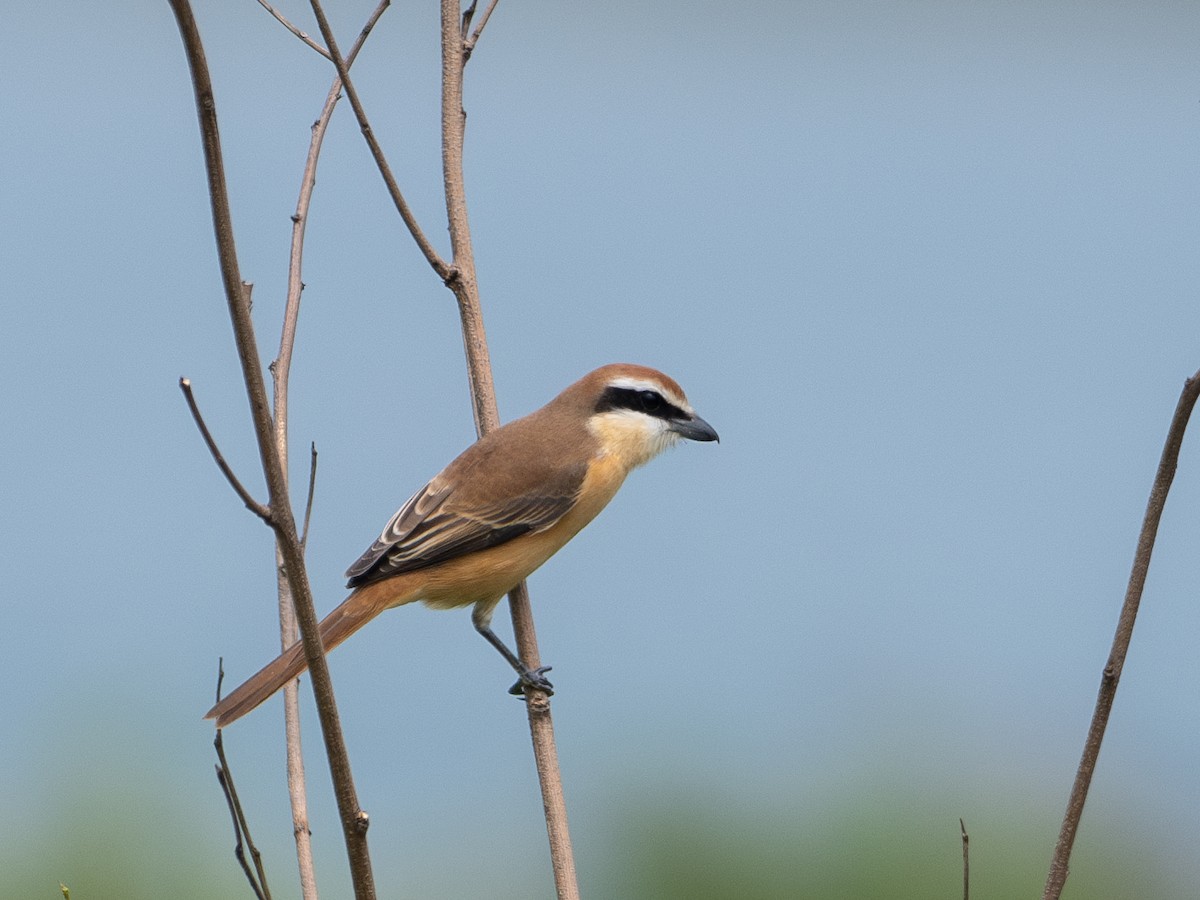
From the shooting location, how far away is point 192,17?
1.06 metres

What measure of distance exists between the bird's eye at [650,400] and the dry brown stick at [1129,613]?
1906 mm

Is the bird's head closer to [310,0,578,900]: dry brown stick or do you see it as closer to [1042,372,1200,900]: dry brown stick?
[310,0,578,900]: dry brown stick

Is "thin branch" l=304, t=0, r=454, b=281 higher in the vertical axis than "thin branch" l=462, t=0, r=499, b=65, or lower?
lower

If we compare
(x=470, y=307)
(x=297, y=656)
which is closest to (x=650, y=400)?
(x=470, y=307)

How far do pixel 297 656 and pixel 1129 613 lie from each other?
1.41 metres

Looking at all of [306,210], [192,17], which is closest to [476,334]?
[306,210]

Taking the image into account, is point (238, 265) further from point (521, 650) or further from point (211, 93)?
point (521, 650)

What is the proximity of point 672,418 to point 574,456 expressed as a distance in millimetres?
298

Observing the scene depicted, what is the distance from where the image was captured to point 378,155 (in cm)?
191

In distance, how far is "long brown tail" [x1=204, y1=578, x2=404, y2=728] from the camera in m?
2.12

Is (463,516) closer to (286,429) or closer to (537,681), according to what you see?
(537,681)

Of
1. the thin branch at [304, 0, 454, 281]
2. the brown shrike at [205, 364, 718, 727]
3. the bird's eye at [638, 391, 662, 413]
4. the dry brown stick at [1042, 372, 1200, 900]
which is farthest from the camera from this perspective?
the bird's eye at [638, 391, 662, 413]

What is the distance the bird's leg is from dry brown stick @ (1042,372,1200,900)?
0.99m

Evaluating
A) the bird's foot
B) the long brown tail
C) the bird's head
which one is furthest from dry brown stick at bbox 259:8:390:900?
the bird's head
